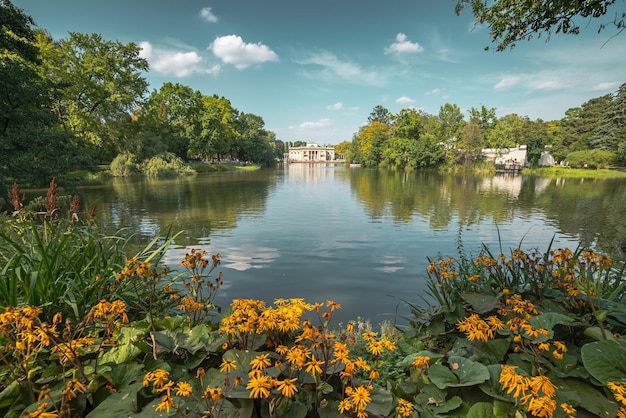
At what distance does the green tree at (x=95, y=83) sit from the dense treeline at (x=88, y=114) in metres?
0.07

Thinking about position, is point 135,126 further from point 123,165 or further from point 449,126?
point 449,126

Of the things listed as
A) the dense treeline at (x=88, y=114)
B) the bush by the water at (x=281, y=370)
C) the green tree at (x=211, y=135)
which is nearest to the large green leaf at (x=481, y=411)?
the bush by the water at (x=281, y=370)

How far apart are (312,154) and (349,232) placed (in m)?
127

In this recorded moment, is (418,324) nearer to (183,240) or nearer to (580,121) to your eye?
(183,240)

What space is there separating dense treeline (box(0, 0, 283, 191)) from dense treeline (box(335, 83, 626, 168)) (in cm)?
2975

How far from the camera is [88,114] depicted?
27.8 meters

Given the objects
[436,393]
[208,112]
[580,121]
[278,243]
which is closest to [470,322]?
[436,393]

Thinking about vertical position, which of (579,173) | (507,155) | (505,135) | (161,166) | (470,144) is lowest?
(579,173)

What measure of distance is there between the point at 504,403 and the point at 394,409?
52 centimetres

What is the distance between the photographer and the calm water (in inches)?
235

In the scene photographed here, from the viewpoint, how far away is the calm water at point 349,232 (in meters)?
5.97

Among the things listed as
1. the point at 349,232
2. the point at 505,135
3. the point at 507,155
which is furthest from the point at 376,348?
the point at 507,155

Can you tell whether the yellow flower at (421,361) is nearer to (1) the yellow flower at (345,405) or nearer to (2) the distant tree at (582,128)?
(1) the yellow flower at (345,405)

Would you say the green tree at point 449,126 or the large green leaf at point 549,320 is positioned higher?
the green tree at point 449,126
